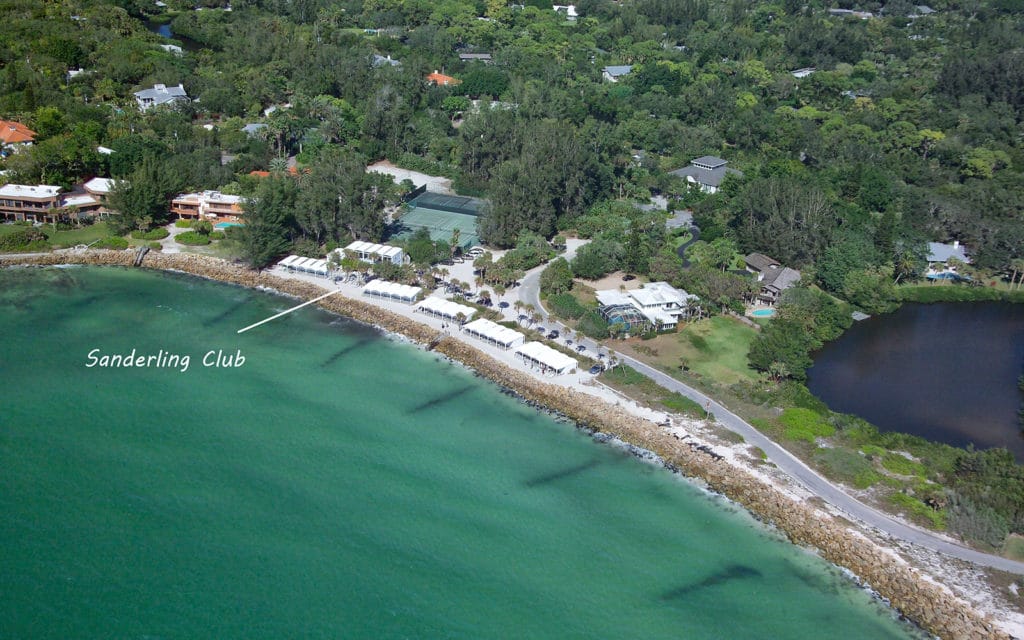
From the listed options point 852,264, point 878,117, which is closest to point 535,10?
point 878,117

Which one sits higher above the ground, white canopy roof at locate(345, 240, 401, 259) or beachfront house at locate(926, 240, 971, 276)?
white canopy roof at locate(345, 240, 401, 259)

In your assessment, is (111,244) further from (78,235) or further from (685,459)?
(685,459)

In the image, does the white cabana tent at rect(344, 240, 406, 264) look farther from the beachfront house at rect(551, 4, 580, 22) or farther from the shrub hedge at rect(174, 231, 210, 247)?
the beachfront house at rect(551, 4, 580, 22)

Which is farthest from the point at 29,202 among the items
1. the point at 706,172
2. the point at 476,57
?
the point at 476,57

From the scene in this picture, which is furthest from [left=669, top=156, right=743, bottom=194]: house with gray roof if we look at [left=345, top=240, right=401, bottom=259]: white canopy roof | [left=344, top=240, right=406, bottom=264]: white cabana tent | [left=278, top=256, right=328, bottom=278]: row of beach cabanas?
[left=278, top=256, right=328, bottom=278]: row of beach cabanas

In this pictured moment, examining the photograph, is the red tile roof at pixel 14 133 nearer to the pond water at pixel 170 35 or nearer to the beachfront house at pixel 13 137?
the beachfront house at pixel 13 137

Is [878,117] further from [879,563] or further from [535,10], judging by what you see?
[879,563]
